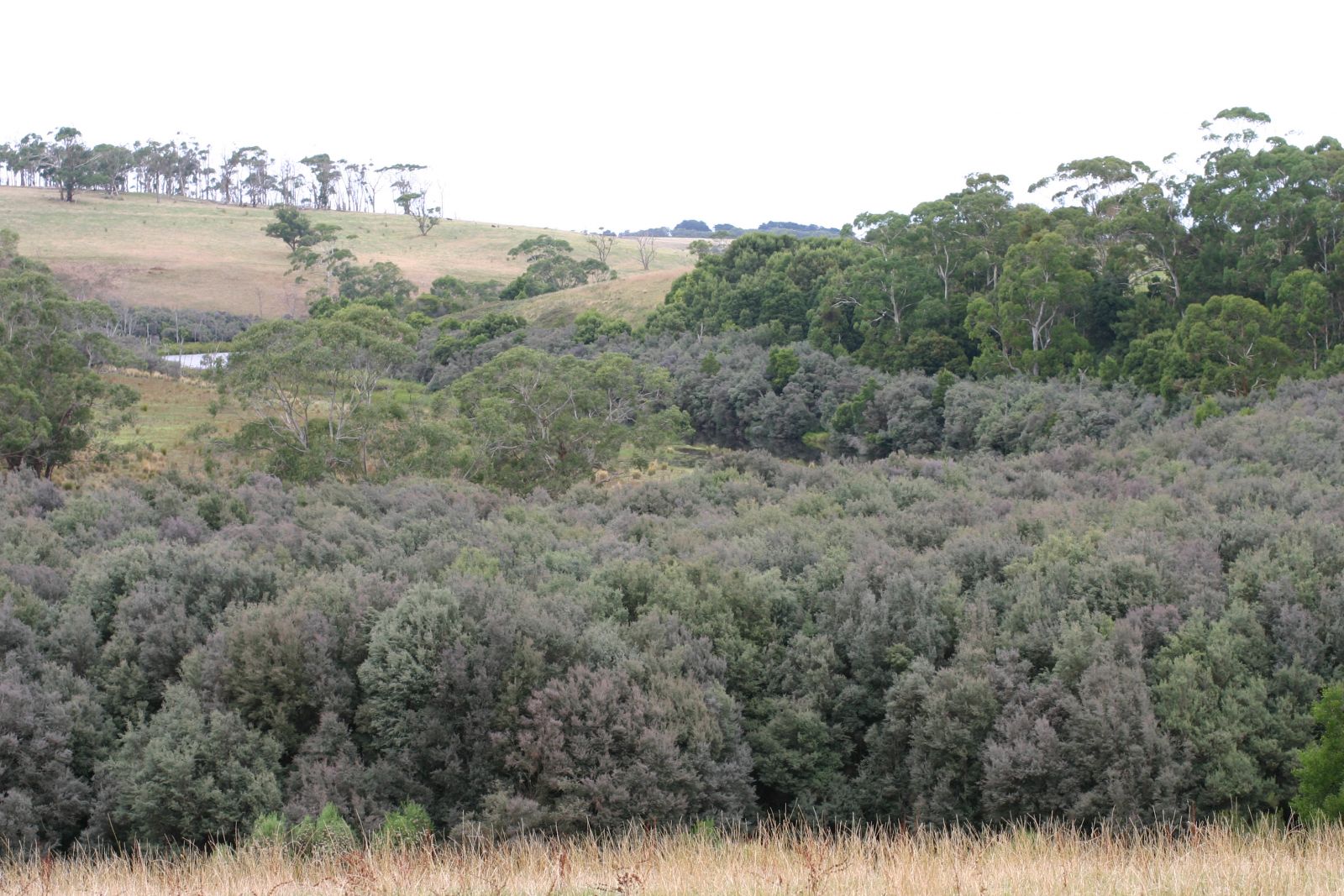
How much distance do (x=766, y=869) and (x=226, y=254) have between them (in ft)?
385

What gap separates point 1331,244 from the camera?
1586 inches

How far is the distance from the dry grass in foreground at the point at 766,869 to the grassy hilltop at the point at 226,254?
246ft

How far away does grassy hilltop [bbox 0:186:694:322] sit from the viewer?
3610 inches

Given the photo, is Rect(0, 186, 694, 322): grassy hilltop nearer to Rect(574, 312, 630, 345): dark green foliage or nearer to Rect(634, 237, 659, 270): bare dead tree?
Rect(634, 237, 659, 270): bare dead tree

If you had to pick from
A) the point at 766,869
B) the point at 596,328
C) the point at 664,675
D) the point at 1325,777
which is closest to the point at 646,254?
the point at 596,328

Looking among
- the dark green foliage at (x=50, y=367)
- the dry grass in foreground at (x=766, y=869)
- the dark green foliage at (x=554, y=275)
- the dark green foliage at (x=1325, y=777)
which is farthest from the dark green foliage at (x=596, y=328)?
the dry grass in foreground at (x=766, y=869)

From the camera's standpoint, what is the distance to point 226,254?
112m

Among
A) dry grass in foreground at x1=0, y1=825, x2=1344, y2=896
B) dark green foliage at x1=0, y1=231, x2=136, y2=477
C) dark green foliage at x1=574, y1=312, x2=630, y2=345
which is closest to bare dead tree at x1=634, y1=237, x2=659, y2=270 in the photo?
dark green foliage at x1=574, y1=312, x2=630, y2=345

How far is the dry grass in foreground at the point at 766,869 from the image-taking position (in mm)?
6285

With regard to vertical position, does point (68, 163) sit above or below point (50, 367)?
above

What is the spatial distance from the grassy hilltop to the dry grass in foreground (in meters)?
75.1

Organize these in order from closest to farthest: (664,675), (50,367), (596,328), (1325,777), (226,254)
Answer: (1325,777), (664,675), (50,367), (596,328), (226,254)

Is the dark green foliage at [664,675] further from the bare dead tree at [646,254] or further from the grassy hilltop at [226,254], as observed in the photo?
the bare dead tree at [646,254]

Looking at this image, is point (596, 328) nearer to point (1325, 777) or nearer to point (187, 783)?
point (187, 783)
